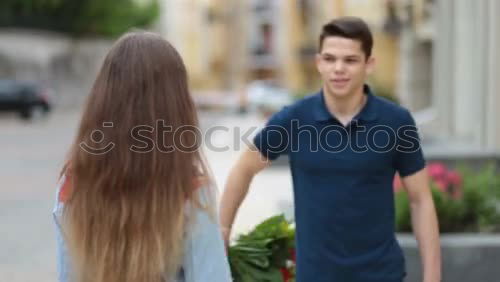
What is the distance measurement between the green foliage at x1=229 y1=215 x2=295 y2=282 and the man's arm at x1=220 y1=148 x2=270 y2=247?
13 centimetres

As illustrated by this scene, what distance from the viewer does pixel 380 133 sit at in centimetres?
317

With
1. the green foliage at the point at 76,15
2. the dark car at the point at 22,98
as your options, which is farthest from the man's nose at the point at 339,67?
the green foliage at the point at 76,15

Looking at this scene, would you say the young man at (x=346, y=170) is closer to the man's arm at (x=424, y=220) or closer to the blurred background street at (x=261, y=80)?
the man's arm at (x=424, y=220)

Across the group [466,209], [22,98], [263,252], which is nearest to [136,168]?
[263,252]

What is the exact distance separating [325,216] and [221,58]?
5209 cm

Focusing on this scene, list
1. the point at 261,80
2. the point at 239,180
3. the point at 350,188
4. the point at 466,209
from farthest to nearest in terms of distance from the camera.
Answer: the point at 261,80
the point at 466,209
the point at 239,180
the point at 350,188

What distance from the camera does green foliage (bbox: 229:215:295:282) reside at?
314cm

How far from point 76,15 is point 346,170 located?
43237mm

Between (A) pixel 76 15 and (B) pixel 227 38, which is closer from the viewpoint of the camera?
(A) pixel 76 15

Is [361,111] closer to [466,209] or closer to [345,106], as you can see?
[345,106]

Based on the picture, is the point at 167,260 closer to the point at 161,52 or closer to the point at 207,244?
the point at 207,244

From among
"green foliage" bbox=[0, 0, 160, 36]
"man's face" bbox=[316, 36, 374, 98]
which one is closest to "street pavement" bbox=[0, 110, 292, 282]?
"man's face" bbox=[316, 36, 374, 98]

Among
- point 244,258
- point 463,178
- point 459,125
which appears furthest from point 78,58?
point 244,258

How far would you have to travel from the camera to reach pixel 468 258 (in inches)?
212
